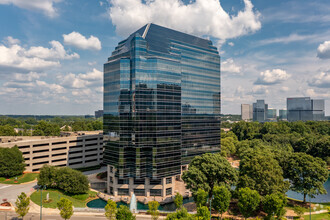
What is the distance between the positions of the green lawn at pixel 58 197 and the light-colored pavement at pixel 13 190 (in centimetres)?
620

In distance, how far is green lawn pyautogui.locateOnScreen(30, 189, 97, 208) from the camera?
6638 cm

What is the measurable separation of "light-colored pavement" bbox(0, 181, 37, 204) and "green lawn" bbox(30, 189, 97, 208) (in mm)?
6200

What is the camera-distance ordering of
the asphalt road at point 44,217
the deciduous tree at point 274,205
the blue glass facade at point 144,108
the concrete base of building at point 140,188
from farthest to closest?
1. the concrete base of building at point 140,188
2. the blue glass facade at point 144,108
3. the asphalt road at point 44,217
4. the deciduous tree at point 274,205

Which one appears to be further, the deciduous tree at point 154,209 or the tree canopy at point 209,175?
the tree canopy at point 209,175

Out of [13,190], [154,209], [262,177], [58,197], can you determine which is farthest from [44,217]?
[262,177]

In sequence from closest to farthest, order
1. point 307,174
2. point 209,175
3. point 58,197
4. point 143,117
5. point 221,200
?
point 221,200, point 209,175, point 307,174, point 58,197, point 143,117

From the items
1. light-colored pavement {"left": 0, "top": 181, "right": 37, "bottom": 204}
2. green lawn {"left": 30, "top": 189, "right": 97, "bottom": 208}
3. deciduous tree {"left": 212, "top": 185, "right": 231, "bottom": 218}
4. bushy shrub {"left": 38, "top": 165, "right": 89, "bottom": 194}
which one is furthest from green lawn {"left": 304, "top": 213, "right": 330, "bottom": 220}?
light-colored pavement {"left": 0, "top": 181, "right": 37, "bottom": 204}

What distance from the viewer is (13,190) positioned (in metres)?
77.6

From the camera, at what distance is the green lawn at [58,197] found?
6638 cm

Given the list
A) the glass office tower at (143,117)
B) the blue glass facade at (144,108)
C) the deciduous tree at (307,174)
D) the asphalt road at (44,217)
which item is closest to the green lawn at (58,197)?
the asphalt road at (44,217)

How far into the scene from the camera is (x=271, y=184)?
206 ft

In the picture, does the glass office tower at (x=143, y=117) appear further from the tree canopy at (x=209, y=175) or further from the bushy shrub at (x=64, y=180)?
the tree canopy at (x=209, y=175)

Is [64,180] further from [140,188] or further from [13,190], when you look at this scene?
[140,188]

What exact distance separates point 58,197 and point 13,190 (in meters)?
19.7
